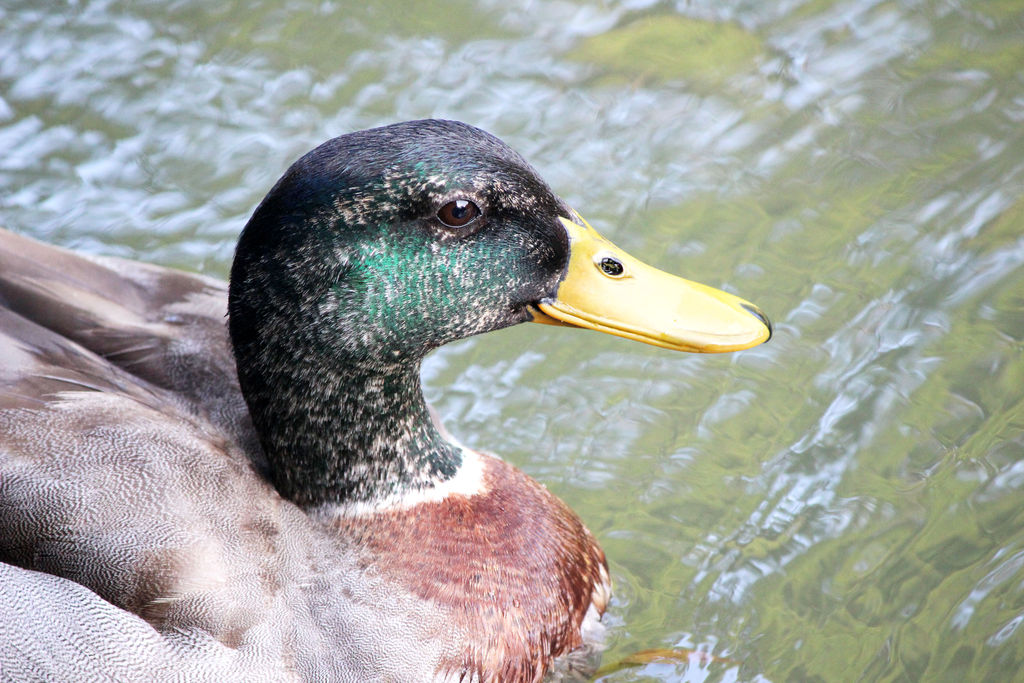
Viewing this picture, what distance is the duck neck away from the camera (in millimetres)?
2922

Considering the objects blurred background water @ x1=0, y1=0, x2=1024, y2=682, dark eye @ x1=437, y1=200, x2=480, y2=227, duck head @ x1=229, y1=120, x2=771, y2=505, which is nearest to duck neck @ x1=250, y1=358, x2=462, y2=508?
duck head @ x1=229, y1=120, x2=771, y2=505

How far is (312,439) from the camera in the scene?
3.01m

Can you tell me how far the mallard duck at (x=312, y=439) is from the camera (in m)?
2.71

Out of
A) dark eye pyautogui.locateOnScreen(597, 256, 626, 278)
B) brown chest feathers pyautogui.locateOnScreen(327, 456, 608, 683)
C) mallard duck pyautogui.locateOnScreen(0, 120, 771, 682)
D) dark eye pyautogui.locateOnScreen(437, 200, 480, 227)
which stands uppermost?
dark eye pyautogui.locateOnScreen(437, 200, 480, 227)

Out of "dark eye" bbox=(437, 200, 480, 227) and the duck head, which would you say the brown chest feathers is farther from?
"dark eye" bbox=(437, 200, 480, 227)

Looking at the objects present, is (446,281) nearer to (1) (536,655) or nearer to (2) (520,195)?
(2) (520,195)

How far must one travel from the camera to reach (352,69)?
5422 millimetres

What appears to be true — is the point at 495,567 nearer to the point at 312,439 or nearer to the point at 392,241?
the point at 312,439

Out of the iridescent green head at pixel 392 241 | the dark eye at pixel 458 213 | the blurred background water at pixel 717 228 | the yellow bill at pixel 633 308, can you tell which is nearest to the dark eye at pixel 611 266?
the yellow bill at pixel 633 308

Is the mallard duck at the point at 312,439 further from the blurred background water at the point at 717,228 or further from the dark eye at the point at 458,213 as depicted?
the blurred background water at the point at 717,228

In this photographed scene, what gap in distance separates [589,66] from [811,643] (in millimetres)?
2912

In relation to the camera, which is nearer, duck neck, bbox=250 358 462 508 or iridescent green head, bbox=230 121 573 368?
iridescent green head, bbox=230 121 573 368

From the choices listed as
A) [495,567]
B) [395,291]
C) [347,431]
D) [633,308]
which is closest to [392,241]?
[395,291]

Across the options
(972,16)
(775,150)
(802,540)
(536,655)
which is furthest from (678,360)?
(972,16)
